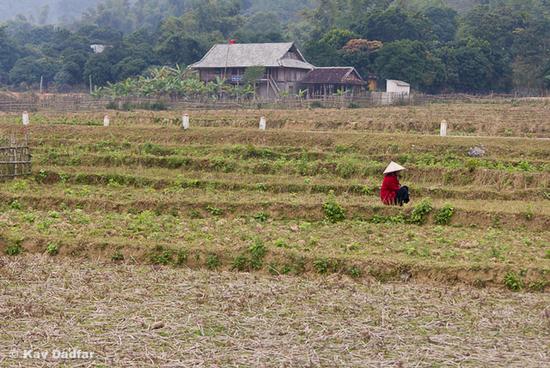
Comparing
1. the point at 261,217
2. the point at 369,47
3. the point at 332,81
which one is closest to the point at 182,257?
the point at 261,217

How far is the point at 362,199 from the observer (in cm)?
1914

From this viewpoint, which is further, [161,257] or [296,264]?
[161,257]

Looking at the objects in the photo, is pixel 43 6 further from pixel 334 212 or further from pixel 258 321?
pixel 258 321

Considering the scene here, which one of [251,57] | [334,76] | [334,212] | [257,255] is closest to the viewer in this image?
[257,255]

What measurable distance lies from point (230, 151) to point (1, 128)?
10.8m

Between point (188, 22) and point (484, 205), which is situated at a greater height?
point (188, 22)

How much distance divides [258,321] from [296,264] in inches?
145

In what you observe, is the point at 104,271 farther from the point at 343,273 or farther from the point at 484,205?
the point at 484,205

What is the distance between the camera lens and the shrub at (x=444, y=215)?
678 inches

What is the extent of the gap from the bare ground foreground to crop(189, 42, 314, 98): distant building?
43199 mm

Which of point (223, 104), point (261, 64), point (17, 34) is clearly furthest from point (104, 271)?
point (17, 34)

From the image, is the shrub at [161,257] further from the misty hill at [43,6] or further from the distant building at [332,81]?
the misty hill at [43,6]

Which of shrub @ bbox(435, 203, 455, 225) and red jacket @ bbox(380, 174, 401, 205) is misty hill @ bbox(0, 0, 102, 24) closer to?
red jacket @ bbox(380, 174, 401, 205)

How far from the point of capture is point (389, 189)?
672 inches
